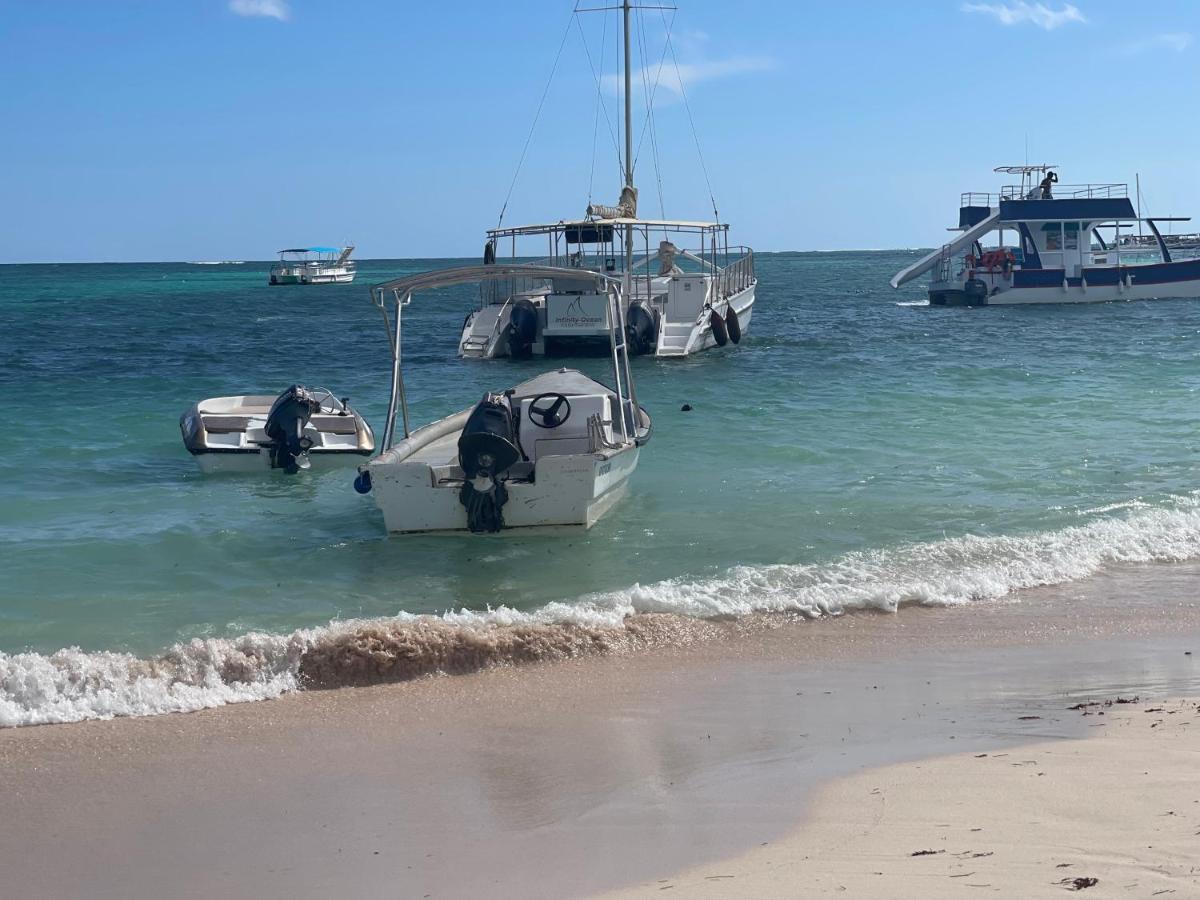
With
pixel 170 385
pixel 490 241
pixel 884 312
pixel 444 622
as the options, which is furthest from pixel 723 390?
pixel 884 312

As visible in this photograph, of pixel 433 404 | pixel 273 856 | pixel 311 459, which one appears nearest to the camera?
pixel 273 856

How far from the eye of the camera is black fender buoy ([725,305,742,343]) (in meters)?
29.7

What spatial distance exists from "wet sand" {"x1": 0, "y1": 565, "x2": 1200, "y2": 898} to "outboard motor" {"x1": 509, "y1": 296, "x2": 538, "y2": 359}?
63.4ft

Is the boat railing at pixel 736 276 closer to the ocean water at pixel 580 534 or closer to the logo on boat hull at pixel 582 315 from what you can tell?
the logo on boat hull at pixel 582 315

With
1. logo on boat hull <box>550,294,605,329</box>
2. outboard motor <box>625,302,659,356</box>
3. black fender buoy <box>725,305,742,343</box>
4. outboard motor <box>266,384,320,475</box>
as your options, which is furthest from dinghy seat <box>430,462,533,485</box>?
black fender buoy <box>725,305,742,343</box>

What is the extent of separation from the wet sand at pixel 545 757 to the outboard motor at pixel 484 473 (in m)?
2.94

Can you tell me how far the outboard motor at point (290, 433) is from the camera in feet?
46.2

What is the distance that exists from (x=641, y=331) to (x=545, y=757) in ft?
70.3

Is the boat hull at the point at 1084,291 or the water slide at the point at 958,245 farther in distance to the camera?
the water slide at the point at 958,245

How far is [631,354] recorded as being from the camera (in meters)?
26.9

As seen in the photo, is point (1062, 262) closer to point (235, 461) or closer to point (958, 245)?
point (958, 245)

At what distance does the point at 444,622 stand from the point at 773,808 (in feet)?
11.7

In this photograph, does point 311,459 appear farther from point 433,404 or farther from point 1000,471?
point 1000,471

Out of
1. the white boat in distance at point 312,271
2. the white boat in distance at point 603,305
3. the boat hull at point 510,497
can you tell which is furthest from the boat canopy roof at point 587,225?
the white boat in distance at point 312,271
